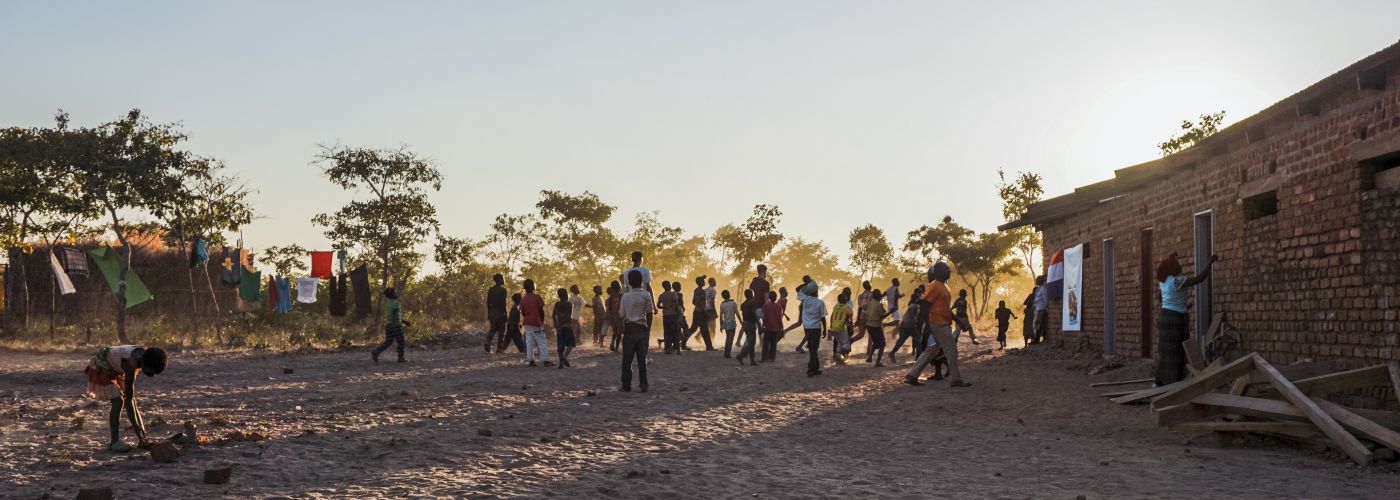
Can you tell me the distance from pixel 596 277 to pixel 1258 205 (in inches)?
1563

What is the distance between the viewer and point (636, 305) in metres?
13.6

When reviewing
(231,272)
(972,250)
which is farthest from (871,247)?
(231,272)

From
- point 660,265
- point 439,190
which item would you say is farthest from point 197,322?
point 660,265

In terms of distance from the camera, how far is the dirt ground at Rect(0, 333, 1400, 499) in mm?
7008

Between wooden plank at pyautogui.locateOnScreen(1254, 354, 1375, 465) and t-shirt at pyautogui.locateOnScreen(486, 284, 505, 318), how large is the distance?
14515 millimetres

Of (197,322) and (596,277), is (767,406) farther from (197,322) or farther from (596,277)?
(596,277)

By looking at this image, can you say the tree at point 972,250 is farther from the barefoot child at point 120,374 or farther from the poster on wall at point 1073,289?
the barefoot child at point 120,374

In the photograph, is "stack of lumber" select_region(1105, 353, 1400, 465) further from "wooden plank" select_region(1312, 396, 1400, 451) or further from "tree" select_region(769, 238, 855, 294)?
"tree" select_region(769, 238, 855, 294)

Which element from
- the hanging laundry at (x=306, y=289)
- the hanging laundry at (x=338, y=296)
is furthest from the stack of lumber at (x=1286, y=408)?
the hanging laundry at (x=306, y=289)

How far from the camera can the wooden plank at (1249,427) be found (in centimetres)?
861

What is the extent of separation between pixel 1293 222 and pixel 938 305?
170 inches

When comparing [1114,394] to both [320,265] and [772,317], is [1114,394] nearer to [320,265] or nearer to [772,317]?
[772,317]

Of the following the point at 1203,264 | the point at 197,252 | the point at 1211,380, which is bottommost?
the point at 1211,380

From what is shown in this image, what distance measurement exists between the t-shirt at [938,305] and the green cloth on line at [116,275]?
1935cm
